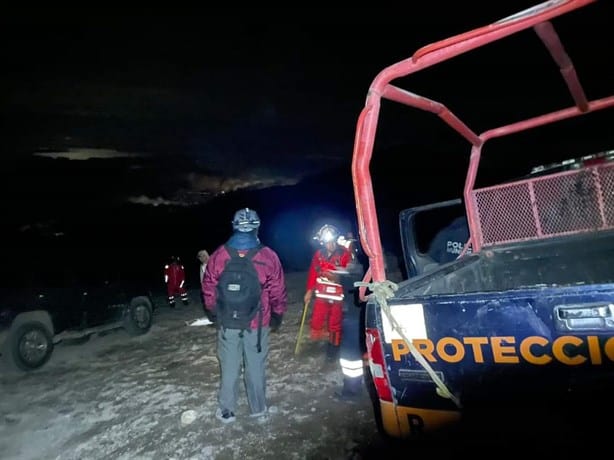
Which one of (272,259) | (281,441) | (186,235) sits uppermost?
(186,235)

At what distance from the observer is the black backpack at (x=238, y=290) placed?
12.4 ft

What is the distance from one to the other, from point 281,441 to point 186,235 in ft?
106

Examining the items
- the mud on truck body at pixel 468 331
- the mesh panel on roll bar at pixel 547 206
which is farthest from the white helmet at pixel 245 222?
the mesh panel on roll bar at pixel 547 206

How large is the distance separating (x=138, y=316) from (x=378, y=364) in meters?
6.54

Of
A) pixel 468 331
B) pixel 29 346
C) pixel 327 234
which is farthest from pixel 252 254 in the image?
pixel 29 346

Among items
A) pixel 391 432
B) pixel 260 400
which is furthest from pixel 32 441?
pixel 391 432

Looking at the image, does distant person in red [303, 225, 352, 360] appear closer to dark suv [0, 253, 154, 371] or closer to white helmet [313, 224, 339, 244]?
white helmet [313, 224, 339, 244]

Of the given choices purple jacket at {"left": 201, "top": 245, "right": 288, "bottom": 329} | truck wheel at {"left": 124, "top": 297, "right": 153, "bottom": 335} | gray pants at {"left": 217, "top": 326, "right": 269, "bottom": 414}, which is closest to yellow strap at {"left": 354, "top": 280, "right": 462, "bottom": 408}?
purple jacket at {"left": 201, "top": 245, "right": 288, "bottom": 329}

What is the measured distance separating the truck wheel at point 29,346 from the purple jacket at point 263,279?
354 cm

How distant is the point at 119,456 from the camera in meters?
3.52

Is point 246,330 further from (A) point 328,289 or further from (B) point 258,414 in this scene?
(A) point 328,289

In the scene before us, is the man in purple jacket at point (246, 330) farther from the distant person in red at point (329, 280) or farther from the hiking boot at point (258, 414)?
the distant person in red at point (329, 280)

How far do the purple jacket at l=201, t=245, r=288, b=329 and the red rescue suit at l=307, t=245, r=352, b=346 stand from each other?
70 cm

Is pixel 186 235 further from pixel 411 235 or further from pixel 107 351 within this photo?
pixel 411 235
